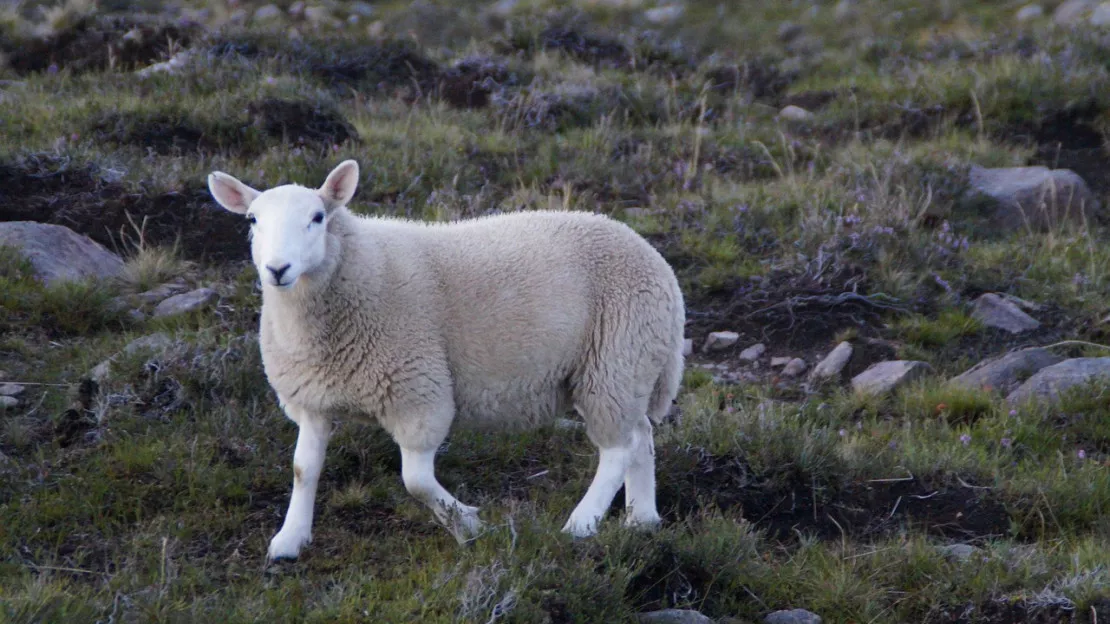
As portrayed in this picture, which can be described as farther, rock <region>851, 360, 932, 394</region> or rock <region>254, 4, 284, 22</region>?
rock <region>254, 4, 284, 22</region>

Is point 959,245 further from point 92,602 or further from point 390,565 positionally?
point 92,602

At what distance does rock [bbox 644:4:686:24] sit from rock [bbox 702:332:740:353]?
31.6 feet

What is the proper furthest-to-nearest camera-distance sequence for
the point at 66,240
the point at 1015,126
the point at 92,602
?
the point at 1015,126 < the point at 66,240 < the point at 92,602

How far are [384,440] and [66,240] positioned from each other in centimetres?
287

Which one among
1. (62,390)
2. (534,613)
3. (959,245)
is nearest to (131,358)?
(62,390)

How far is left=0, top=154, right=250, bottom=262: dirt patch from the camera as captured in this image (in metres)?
7.86

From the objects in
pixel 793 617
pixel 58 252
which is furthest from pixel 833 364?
pixel 58 252

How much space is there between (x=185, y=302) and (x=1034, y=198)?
6366 millimetres

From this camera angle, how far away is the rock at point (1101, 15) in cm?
1469

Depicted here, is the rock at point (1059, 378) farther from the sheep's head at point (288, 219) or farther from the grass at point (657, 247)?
the sheep's head at point (288, 219)

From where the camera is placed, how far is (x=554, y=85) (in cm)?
1147

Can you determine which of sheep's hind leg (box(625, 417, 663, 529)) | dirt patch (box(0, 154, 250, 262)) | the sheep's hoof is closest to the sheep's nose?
the sheep's hoof

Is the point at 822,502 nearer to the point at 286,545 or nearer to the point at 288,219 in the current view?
the point at 286,545

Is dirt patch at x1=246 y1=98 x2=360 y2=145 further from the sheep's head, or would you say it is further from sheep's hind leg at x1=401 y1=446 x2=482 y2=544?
sheep's hind leg at x1=401 y1=446 x2=482 y2=544
